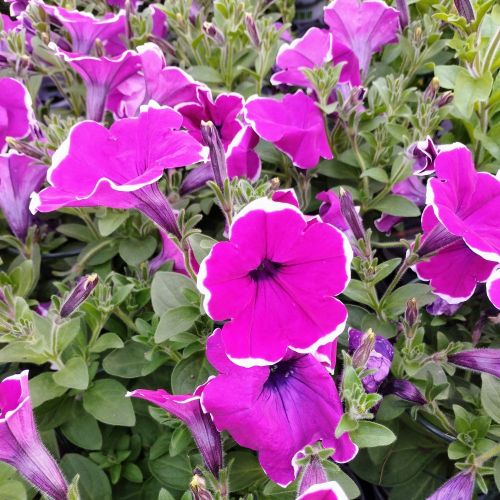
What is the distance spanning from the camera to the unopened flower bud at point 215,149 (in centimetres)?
78

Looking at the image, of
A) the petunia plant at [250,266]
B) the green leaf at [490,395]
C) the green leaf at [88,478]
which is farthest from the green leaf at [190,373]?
the green leaf at [490,395]

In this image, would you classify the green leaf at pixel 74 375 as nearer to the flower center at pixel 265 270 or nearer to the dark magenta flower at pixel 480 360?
the flower center at pixel 265 270

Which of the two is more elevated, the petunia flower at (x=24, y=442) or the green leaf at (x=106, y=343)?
the petunia flower at (x=24, y=442)

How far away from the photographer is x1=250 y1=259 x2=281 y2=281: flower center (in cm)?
72

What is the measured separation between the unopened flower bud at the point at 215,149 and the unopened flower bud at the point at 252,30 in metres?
0.49

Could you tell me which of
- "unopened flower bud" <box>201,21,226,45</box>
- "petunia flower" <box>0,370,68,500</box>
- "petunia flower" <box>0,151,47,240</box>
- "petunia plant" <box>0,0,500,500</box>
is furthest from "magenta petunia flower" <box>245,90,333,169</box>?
"petunia flower" <box>0,370,68,500</box>

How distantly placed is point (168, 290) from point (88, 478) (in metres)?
0.35

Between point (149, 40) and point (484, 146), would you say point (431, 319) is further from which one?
point (149, 40)

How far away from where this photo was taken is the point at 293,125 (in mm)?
1104

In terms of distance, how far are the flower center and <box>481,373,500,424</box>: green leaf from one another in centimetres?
43

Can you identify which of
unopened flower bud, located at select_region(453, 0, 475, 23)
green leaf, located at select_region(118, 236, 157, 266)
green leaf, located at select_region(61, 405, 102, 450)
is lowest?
green leaf, located at select_region(61, 405, 102, 450)

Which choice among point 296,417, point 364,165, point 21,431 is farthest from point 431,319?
point 21,431

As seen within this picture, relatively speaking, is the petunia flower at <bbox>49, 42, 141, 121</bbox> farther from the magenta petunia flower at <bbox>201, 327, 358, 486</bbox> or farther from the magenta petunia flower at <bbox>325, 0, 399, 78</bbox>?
the magenta petunia flower at <bbox>201, 327, 358, 486</bbox>

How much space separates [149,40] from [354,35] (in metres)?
0.49
